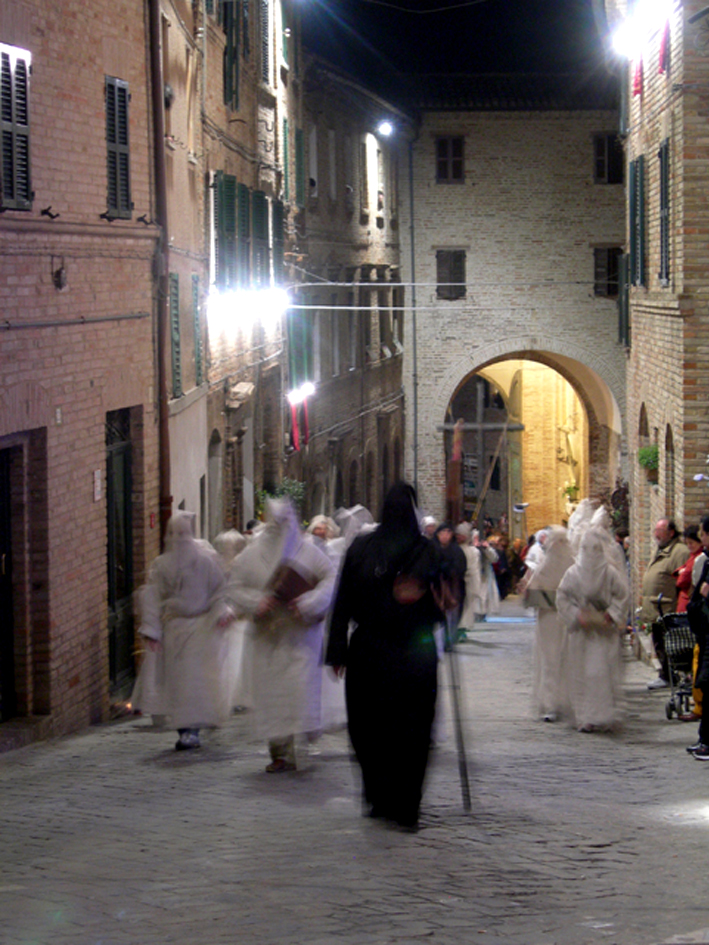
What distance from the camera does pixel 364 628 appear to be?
732 cm

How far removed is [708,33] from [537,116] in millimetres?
23973

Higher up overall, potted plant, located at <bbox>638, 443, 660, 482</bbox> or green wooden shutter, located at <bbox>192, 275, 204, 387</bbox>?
green wooden shutter, located at <bbox>192, 275, 204, 387</bbox>

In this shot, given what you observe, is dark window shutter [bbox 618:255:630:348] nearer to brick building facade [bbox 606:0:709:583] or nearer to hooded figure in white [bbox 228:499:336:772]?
brick building facade [bbox 606:0:709:583]

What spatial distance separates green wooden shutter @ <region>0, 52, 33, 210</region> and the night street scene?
0.03 meters

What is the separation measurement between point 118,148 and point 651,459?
7840 mm

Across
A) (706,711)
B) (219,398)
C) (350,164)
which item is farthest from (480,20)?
(706,711)

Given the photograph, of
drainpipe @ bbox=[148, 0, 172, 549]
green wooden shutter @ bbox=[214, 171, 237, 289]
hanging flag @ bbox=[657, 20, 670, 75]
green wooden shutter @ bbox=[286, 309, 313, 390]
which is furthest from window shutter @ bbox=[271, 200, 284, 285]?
drainpipe @ bbox=[148, 0, 172, 549]

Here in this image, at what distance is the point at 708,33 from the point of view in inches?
579

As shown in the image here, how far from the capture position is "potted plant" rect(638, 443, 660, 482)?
1795 cm

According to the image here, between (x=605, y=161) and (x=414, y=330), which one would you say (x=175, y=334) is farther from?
(x=605, y=161)

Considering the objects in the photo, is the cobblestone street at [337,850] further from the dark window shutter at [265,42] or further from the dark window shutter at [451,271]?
the dark window shutter at [451,271]

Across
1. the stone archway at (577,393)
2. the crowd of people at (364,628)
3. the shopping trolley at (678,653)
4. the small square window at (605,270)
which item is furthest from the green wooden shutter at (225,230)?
the small square window at (605,270)

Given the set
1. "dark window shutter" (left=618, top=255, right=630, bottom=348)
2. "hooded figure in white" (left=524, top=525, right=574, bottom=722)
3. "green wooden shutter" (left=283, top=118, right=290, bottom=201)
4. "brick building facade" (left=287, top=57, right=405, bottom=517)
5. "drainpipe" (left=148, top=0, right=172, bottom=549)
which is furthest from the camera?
"brick building facade" (left=287, top=57, right=405, bottom=517)

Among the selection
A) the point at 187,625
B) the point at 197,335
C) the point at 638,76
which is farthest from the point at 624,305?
the point at 187,625
